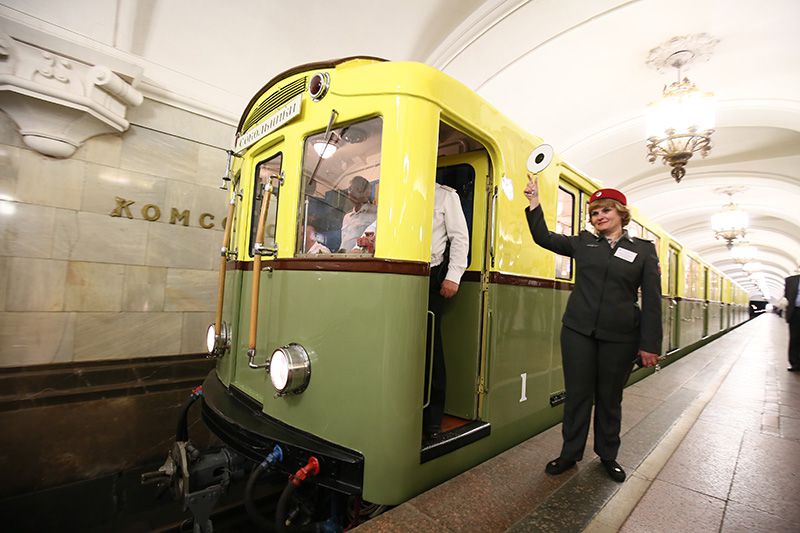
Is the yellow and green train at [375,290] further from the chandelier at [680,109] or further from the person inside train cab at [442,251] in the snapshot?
the chandelier at [680,109]

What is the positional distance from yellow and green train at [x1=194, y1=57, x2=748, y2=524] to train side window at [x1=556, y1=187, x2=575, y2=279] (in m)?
0.15

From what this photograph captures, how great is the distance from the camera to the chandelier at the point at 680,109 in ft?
18.7

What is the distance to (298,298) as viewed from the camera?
217 centimetres

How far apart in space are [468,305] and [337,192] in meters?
1.24

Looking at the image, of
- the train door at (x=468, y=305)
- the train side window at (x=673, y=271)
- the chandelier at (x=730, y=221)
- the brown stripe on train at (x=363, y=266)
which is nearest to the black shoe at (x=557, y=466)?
the train door at (x=468, y=305)

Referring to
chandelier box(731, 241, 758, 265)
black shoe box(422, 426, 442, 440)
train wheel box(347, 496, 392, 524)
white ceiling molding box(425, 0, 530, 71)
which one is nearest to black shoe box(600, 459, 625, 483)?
black shoe box(422, 426, 442, 440)

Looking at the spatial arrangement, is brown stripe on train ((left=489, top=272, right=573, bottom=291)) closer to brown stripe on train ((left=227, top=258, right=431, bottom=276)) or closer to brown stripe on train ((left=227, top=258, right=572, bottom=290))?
brown stripe on train ((left=227, top=258, right=572, bottom=290))

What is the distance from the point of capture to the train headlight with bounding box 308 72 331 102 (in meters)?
2.16

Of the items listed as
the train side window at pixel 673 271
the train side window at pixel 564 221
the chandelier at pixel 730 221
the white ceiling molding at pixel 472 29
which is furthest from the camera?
the chandelier at pixel 730 221

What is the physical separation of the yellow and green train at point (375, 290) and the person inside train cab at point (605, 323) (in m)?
0.41

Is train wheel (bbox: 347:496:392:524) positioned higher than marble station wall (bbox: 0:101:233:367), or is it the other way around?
marble station wall (bbox: 0:101:233:367)

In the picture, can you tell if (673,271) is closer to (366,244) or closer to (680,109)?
(680,109)

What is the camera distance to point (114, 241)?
166 inches

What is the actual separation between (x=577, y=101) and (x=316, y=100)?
6.61 m
